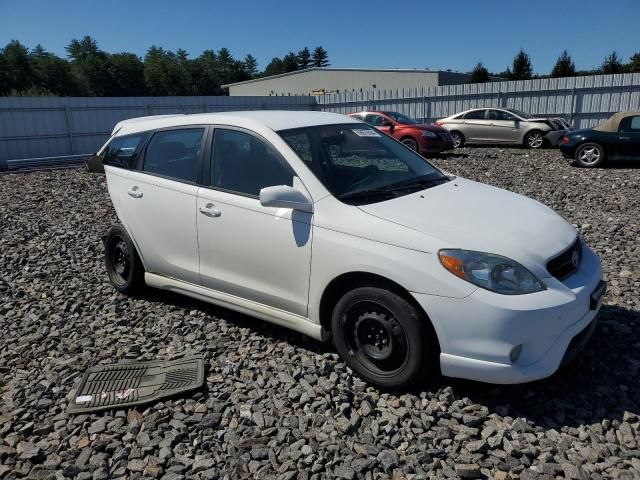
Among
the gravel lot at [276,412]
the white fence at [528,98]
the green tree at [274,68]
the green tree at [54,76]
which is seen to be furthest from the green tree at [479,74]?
the green tree at [274,68]

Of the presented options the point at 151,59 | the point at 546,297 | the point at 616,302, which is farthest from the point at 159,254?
the point at 151,59

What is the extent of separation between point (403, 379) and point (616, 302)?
2.43 metres

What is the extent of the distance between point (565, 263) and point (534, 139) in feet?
54.0

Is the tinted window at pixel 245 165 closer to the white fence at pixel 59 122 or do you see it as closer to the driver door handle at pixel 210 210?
the driver door handle at pixel 210 210

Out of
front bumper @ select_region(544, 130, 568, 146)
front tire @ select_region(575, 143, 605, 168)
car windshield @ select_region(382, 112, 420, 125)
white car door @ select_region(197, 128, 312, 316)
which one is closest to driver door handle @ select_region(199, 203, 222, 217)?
white car door @ select_region(197, 128, 312, 316)

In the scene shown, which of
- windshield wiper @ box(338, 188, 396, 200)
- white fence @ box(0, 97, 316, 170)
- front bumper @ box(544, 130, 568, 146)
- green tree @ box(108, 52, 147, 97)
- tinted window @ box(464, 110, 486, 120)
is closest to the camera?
windshield wiper @ box(338, 188, 396, 200)

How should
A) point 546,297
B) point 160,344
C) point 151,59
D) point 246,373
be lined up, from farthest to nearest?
point 151,59
point 160,344
point 246,373
point 546,297

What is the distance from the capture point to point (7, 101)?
56.2 ft

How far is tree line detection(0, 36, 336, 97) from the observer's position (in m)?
79.9

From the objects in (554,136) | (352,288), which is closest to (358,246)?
(352,288)

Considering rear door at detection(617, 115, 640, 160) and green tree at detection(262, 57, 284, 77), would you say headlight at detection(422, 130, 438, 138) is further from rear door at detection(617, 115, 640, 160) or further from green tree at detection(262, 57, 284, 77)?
green tree at detection(262, 57, 284, 77)

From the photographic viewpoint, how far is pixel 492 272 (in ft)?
9.17

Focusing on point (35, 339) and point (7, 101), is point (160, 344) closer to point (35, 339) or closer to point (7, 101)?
point (35, 339)

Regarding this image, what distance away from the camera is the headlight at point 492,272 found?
9.12 ft
